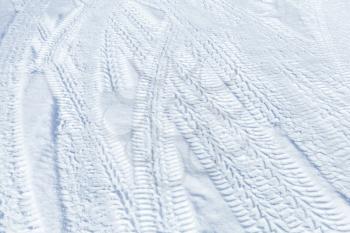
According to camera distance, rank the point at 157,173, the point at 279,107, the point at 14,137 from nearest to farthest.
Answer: the point at 157,173
the point at 14,137
the point at 279,107

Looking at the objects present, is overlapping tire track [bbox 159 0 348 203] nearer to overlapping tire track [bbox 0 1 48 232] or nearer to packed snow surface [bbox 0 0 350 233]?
packed snow surface [bbox 0 0 350 233]

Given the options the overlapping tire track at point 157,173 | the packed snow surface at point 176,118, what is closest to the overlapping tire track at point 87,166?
the packed snow surface at point 176,118

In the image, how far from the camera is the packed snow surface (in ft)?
12.5

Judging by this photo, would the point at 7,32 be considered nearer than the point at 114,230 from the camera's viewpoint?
No

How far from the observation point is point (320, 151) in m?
4.33

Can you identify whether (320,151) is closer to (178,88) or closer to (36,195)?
(178,88)

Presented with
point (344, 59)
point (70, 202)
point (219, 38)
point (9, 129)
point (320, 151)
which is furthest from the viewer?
point (219, 38)

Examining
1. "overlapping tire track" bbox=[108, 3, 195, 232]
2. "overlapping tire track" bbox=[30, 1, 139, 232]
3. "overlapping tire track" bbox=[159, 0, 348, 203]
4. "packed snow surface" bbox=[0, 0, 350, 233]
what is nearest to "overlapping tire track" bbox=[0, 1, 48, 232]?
"packed snow surface" bbox=[0, 0, 350, 233]

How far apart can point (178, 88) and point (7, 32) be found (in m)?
2.68

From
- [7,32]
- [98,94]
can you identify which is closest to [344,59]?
[98,94]

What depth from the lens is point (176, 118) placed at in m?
4.74

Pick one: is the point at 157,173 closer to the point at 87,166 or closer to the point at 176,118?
the point at 87,166

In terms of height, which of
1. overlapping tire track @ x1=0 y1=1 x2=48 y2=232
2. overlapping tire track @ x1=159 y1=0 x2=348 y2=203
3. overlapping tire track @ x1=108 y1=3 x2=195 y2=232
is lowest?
overlapping tire track @ x1=0 y1=1 x2=48 y2=232

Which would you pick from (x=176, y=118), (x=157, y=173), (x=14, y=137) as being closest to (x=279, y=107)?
(x=176, y=118)
